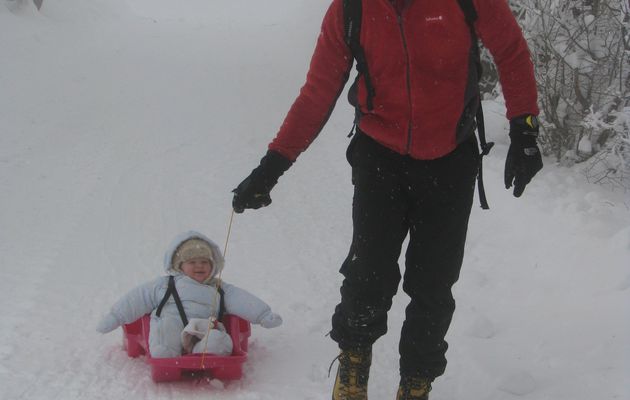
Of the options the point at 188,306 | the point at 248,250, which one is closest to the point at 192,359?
the point at 188,306

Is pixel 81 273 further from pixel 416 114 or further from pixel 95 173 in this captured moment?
pixel 416 114

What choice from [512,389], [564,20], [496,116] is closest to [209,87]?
[496,116]

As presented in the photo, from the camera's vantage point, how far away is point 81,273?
4.88m

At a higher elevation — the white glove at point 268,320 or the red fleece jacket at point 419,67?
the red fleece jacket at point 419,67

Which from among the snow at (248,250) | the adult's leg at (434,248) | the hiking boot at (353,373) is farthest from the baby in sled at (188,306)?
the adult's leg at (434,248)

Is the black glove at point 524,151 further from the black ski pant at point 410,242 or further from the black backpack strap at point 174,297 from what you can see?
the black backpack strap at point 174,297

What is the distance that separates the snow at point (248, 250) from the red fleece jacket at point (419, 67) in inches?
52.2

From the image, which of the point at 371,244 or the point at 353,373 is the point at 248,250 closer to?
the point at 353,373

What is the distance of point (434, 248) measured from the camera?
2707 mm

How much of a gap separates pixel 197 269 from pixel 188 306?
266mm

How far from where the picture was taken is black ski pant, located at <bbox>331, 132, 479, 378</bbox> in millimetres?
2652

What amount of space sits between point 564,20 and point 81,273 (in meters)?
3.96

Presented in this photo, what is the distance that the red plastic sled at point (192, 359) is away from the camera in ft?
10.8

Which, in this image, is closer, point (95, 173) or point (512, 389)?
point (512, 389)
